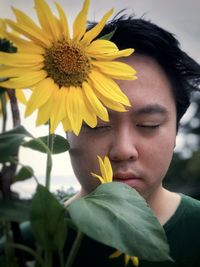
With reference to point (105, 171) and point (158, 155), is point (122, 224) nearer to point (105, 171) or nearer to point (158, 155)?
point (105, 171)

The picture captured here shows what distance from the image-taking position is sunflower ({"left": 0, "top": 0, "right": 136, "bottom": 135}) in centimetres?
34

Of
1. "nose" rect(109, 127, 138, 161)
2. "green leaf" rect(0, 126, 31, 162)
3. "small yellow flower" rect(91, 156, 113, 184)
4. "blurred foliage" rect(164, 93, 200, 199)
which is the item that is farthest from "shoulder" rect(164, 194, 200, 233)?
"blurred foliage" rect(164, 93, 200, 199)

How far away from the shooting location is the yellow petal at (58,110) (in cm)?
34

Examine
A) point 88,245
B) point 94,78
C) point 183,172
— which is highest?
point 94,78

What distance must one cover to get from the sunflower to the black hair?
15.1 inches

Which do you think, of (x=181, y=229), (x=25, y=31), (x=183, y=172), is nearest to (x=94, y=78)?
(x=25, y=31)

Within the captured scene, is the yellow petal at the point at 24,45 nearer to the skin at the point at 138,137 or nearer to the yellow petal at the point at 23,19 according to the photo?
the yellow petal at the point at 23,19

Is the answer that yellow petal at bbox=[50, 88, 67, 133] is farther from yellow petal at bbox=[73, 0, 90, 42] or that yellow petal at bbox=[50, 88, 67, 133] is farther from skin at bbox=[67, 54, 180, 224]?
skin at bbox=[67, 54, 180, 224]

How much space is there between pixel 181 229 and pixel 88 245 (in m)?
0.19

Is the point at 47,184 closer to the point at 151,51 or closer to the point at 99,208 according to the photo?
the point at 99,208

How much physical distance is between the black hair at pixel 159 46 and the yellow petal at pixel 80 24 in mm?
385

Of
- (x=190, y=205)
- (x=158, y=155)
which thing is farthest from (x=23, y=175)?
(x=190, y=205)

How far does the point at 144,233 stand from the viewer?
27cm

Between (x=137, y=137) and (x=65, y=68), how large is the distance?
256 mm
